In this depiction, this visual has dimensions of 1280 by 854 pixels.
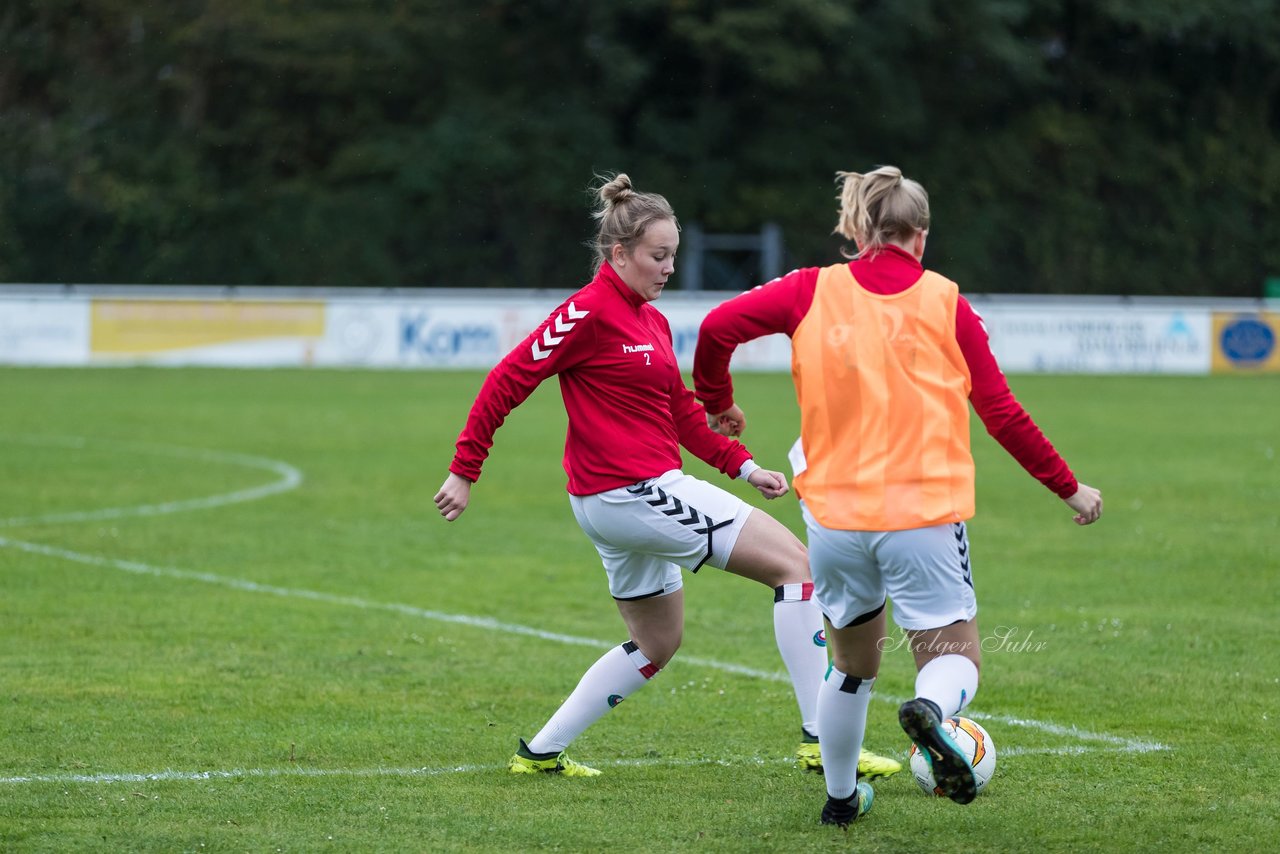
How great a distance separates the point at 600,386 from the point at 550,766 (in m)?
1.34

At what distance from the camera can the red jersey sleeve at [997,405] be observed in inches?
178

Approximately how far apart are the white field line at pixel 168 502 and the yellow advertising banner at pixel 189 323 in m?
11.3

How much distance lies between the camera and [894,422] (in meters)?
4.47

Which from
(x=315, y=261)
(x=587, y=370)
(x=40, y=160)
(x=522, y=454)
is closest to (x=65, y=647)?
(x=587, y=370)

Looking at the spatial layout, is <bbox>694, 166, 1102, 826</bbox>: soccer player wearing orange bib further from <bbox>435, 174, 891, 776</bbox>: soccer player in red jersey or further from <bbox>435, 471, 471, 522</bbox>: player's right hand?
<bbox>435, 471, 471, 522</bbox>: player's right hand

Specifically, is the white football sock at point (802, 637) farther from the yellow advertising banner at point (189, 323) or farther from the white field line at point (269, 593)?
the yellow advertising banner at point (189, 323)

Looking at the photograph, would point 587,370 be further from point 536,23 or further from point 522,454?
point 536,23

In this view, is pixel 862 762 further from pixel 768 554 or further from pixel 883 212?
pixel 883 212

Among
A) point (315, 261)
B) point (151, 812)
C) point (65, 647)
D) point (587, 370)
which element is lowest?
point (315, 261)

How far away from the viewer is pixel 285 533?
1176 centimetres

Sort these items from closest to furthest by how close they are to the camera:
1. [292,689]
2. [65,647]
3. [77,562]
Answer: [292,689], [65,647], [77,562]

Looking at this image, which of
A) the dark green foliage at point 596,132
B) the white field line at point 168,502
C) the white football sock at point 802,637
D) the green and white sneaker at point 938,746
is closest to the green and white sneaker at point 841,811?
the white football sock at point 802,637

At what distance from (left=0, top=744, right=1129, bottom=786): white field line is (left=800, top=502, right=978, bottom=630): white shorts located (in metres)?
1.42

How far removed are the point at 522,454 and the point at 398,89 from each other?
3026 cm
